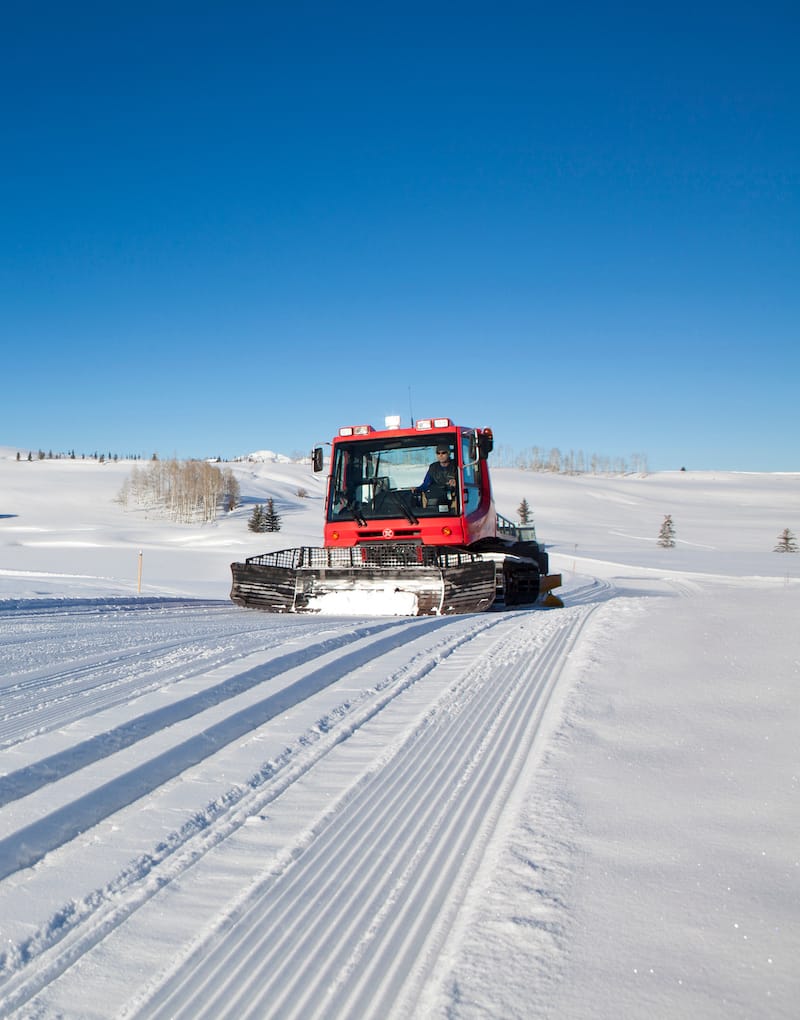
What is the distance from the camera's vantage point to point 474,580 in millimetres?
10156

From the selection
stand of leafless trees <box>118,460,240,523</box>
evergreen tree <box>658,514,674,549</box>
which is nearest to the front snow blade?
evergreen tree <box>658,514,674,549</box>

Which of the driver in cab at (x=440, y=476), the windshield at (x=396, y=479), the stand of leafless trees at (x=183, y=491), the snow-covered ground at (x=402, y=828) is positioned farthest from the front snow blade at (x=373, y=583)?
the stand of leafless trees at (x=183, y=491)

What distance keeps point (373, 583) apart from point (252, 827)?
24.5ft

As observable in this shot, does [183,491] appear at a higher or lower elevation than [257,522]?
higher

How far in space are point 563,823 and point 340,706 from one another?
2121 mm

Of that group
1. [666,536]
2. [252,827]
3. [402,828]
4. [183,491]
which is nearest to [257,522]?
[183,491]

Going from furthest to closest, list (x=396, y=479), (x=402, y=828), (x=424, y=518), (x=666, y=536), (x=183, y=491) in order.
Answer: (x=183, y=491) → (x=666, y=536) → (x=396, y=479) → (x=424, y=518) → (x=402, y=828)

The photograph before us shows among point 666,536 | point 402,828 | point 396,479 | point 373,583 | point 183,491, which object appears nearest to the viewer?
point 402,828

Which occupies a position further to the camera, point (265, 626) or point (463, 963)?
point (265, 626)

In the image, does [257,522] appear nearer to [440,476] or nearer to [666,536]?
[666,536]

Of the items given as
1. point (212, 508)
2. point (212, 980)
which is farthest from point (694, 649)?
point (212, 508)

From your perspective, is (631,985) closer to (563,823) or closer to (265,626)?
(563,823)

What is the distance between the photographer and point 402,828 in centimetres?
292

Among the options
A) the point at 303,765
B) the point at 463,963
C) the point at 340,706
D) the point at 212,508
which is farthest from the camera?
the point at 212,508
